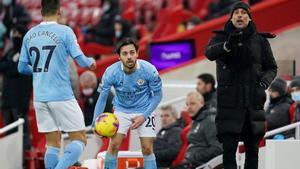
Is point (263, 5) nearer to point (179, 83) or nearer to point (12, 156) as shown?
point (179, 83)

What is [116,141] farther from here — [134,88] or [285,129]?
[285,129]

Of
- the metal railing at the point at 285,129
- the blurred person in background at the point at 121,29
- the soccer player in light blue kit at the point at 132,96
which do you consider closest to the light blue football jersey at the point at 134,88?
the soccer player in light blue kit at the point at 132,96

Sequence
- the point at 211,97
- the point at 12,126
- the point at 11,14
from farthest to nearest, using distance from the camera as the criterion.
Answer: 1. the point at 11,14
2. the point at 12,126
3. the point at 211,97

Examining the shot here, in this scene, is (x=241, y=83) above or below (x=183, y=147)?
above

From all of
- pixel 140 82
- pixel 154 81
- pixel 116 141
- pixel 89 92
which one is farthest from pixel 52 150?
pixel 89 92

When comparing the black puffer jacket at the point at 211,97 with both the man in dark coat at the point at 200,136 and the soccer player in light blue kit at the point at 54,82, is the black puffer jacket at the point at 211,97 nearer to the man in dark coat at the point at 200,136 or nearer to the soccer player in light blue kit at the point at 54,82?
the man in dark coat at the point at 200,136

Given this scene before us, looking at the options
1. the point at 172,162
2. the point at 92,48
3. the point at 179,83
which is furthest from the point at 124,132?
the point at 92,48

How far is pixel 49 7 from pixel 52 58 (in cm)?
56

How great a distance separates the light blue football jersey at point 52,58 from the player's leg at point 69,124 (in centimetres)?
8

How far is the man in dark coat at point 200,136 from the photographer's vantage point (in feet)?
47.7

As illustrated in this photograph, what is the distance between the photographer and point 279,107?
14586 millimetres

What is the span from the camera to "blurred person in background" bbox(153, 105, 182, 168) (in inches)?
606

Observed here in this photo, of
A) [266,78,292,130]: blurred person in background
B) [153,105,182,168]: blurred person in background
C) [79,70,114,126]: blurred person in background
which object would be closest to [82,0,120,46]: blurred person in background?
[79,70,114,126]: blurred person in background

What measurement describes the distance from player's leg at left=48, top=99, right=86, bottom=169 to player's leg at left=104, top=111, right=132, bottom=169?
321mm
